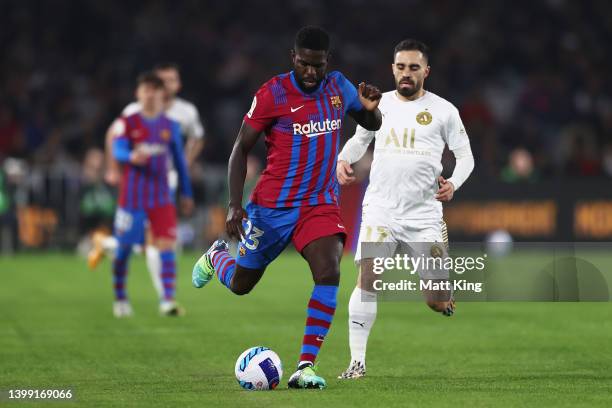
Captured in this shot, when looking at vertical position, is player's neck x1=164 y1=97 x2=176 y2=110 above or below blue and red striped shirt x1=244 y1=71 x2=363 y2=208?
above

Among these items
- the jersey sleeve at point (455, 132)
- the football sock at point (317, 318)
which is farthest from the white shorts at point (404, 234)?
the football sock at point (317, 318)

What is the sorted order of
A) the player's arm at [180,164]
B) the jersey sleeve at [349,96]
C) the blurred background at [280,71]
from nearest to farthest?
the jersey sleeve at [349,96] → the player's arm at [180,164] → the blurred background at [280,71]

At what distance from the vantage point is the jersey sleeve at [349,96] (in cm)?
814

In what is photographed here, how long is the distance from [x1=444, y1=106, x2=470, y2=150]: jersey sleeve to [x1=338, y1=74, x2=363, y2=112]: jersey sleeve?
1068 millimetres

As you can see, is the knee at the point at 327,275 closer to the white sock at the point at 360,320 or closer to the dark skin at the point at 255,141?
the dark skin at the point at 255,141

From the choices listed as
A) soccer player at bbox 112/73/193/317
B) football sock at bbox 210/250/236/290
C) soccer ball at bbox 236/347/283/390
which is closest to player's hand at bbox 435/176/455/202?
football sock at bbox 210/250/236/290

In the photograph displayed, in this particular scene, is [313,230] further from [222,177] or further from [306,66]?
[222,177]

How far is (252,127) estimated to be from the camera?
7.95 m

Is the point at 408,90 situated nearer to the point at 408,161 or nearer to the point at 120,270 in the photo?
the point at 408,161

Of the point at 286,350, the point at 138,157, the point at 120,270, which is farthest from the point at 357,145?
the point at 120,270

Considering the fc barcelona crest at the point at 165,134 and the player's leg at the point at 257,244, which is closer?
the player's leg at the point at 257,244

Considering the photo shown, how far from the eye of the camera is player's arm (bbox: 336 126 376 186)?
29.1 ft

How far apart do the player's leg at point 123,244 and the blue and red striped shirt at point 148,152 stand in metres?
0.11

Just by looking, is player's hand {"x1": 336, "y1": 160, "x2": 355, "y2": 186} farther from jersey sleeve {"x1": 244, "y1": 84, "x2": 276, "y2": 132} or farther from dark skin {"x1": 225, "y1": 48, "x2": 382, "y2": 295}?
jersey sleeve {"x1": 244, "y1": 84, "x2": 276, "y2": 132}
